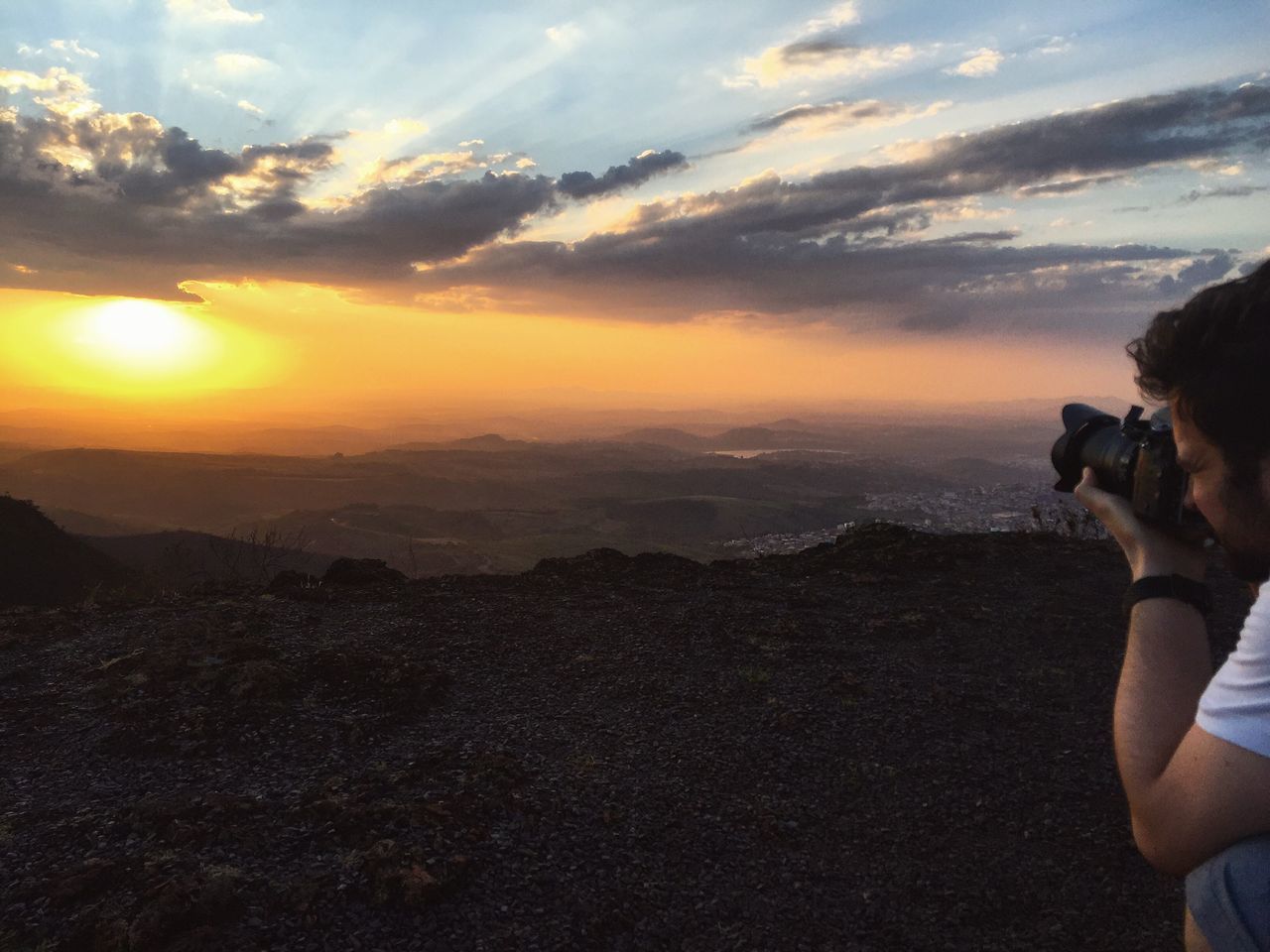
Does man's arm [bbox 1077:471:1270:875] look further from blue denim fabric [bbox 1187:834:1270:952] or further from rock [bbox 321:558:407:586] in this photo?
rock [bbox 321:558:407:586]

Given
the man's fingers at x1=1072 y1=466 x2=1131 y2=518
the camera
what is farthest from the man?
the man's fingers at x1=1072 y1=466 x2=1131 y2=518

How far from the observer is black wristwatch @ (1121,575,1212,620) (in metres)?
2.08

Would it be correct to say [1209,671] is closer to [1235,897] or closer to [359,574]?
[1235,897]

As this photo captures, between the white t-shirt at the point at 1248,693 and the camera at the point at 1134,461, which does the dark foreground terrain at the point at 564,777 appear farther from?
the white t-shirt at the point at 1248,693

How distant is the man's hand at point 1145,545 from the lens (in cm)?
215

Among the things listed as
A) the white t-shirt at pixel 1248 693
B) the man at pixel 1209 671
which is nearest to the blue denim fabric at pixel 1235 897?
the man at pixel 1209 671

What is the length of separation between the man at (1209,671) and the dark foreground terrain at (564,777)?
7.79 feet

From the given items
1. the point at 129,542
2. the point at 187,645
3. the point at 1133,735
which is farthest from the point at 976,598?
the point at 129,542

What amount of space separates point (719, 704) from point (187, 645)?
5007 mm

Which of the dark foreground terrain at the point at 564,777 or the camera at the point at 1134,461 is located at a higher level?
the camera at the point at 1134,461

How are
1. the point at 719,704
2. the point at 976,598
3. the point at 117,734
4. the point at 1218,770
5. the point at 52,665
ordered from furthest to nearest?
the point at 976,598, the point at 52,665, the point at 719,704, the point at 117,734, the point at 1218,770

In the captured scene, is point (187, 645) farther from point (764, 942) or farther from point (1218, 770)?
point (1218, 770)

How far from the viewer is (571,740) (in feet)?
18.7

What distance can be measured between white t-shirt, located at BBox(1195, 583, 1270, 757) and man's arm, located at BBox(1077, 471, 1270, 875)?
0.03 meters
